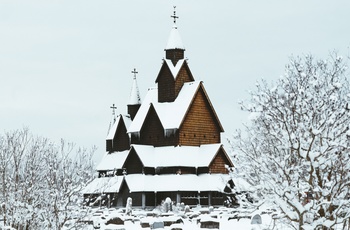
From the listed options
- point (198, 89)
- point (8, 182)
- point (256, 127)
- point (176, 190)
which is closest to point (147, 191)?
point (176, 190)

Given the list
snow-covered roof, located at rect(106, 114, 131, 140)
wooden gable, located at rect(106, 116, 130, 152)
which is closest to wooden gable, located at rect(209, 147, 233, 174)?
wooden gable, located at rect(106, 116, 130, 152)

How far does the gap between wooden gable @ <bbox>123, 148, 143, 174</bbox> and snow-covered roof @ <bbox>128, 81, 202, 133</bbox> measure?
3784 millimetres

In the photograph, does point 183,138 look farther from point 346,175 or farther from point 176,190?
point 346,175

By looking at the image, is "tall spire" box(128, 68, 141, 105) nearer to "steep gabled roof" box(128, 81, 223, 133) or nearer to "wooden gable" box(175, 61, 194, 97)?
"steep gabled roof" box(128, 81, 223, 133)

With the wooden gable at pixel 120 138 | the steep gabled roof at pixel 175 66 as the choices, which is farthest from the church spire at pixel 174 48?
the wooden gable at pixel 120 138

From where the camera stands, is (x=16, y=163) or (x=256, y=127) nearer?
(x=256, y=127)

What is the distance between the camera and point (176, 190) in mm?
53094

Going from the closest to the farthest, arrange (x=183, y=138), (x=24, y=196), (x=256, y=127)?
(x=256, y=127)
(x=24, y=196)
(x=183, y=138)

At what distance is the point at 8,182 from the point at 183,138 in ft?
129

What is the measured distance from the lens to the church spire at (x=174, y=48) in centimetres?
6253

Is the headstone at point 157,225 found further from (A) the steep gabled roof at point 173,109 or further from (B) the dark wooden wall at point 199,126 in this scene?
(B) the dark wooden wall at point 199,126

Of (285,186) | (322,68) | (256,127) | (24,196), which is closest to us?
(285,186)

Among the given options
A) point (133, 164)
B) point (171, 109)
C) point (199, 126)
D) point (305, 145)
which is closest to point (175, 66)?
point (171, 109)

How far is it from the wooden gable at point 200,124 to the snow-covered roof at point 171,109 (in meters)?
0.54
